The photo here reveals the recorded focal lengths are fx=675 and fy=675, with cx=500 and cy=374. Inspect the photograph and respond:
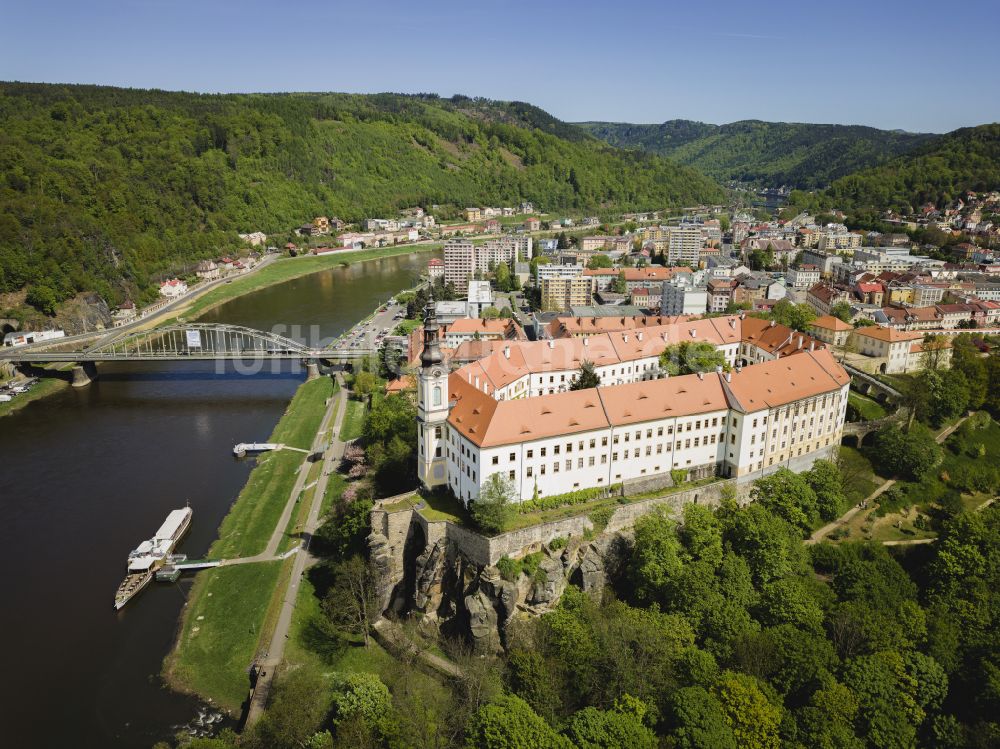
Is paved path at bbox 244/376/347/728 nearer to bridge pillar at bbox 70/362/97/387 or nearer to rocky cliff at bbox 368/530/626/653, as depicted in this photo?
rocky cliff at bbox 368/530/626/653

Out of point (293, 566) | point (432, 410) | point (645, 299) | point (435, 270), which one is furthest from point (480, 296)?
point (293, 566)

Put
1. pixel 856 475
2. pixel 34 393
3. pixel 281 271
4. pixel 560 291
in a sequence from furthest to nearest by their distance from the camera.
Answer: pixel 281 271
pixel 560 291
pixel 34 393
pixel 856 475

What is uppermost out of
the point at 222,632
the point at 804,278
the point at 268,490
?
the point at 804,278

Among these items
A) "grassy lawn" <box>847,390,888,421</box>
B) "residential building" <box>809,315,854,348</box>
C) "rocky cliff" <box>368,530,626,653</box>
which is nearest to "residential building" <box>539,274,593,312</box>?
"residential building" <box>809,315,854,348</box>

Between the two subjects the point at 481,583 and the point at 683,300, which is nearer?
the point at 481,583

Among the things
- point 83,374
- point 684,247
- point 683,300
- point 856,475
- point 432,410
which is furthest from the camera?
point 684,247

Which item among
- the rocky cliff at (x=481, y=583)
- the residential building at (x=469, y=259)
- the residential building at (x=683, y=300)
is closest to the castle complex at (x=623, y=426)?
the rocky cliff at (x=481, y=583)

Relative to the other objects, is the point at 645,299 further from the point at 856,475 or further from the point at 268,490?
the point at 268,490
